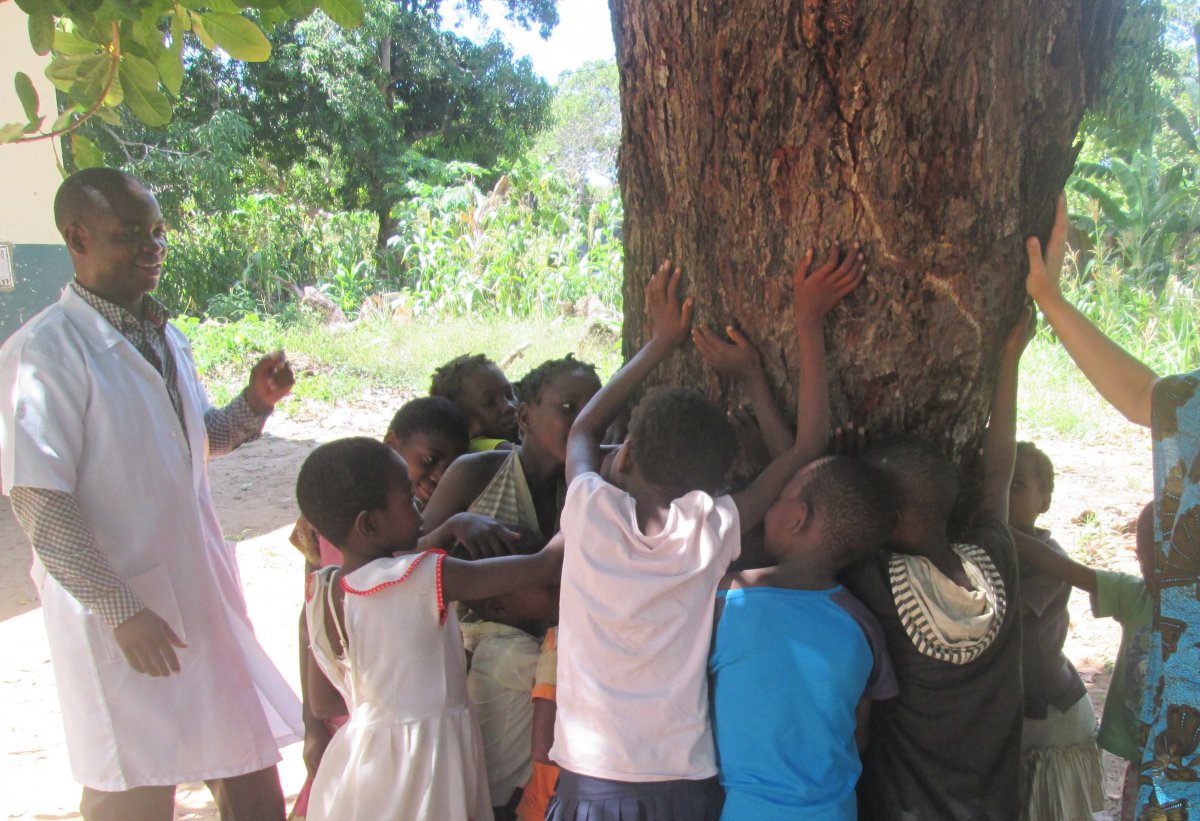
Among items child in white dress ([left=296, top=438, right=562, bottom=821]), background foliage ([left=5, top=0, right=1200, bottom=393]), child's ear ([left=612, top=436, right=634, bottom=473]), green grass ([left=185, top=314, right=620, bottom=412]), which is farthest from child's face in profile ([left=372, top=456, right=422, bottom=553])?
green grass ([left=185, top=314, right=620, bottom=412])

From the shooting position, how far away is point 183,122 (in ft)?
49.0

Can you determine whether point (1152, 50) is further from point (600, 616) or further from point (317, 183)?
point (317, 183)

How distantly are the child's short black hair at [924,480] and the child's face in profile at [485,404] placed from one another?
1374mm

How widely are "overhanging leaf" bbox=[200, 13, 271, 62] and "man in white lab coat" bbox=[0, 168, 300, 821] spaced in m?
0.45

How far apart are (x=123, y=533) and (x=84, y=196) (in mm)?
856

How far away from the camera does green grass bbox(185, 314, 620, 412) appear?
Result: 954 cm

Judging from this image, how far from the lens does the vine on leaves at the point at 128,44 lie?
88.7 inches

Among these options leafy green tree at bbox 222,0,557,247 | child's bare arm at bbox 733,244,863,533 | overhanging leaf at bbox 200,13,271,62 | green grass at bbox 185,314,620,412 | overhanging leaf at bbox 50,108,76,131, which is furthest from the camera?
leafy green tree at bbox 222,0,557,247

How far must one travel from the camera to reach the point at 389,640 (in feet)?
6.75

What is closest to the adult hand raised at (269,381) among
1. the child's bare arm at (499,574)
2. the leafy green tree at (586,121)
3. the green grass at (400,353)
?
the child's bare arm at (499,574)

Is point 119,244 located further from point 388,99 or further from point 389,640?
point 388,99

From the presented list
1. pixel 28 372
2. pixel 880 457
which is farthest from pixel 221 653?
pixel 880 457

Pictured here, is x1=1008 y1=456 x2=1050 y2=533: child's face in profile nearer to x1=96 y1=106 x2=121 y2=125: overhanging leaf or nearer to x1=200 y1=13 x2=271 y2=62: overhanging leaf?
x1=200 y1=13 x2=271 y2=62: overhanging leaf

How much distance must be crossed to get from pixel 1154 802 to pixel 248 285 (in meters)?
15.0
